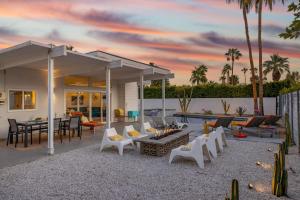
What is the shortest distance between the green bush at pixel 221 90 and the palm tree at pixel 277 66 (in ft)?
38.0

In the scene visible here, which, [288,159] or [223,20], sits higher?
[223,20]

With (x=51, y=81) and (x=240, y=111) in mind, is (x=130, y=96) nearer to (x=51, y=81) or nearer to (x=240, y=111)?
(x=240, y=111)

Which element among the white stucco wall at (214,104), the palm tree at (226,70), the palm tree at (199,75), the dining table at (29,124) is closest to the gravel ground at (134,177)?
the dining table at (29,124)

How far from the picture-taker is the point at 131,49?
18812 millimetres

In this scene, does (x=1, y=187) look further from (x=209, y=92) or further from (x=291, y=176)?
(x=209, y=92)

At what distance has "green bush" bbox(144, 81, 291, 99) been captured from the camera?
21.7m

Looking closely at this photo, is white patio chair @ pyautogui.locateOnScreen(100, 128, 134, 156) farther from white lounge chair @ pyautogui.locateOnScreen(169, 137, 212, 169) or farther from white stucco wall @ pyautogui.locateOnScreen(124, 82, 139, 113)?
white stucco wall @ pyautogui.locateOnScreen(124, 82, 139, 113)

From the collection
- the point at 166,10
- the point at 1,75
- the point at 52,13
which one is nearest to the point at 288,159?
the point at 166,10

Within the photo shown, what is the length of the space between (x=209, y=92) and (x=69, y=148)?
1941 centimetres

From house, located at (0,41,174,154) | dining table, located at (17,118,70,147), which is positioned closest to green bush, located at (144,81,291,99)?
house, located at (0,41,174,154)

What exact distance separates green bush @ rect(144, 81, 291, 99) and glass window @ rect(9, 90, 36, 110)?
693 inches

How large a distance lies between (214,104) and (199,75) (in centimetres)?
1526

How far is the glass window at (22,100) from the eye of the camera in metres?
10.6

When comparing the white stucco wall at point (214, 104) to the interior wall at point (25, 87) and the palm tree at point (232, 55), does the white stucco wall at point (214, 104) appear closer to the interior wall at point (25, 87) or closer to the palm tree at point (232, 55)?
the interior wall at point (25, 87)
